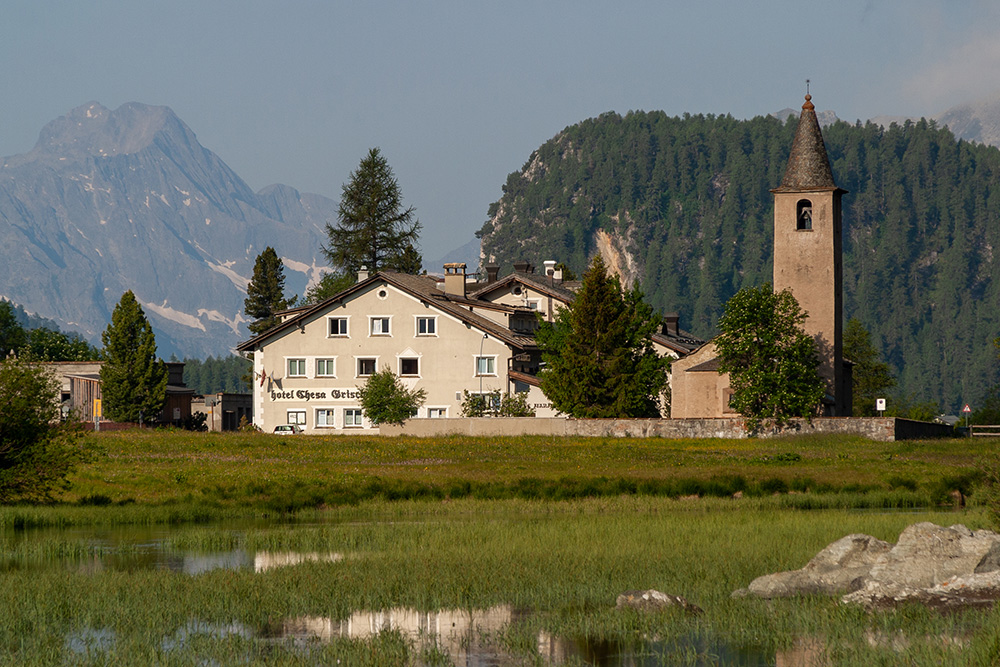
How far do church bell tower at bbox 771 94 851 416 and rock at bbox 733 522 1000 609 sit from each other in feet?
164

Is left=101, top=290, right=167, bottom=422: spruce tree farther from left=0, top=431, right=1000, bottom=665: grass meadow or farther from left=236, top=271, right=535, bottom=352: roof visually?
left=0, top=431, right=1000, bottom=665: grass meadow

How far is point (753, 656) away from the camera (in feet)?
57.9

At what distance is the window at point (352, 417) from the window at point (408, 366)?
385 centimetres

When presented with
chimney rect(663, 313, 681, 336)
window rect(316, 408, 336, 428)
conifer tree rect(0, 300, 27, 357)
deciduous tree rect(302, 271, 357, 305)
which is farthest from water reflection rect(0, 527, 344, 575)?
conifer tree rect(0, 300, 27, 357)

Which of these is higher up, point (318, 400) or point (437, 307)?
point (437, 307)

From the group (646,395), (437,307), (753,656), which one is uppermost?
(437,307)

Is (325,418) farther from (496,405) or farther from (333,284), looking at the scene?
(333,284)

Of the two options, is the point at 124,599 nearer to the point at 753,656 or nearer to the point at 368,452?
the point at 753,656

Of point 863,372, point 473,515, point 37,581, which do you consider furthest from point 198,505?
point 863,372

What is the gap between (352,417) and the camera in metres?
82.6

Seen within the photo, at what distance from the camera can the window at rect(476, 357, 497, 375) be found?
264ft

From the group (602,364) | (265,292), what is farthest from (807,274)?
(265,292)

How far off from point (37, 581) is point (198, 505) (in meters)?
15.8

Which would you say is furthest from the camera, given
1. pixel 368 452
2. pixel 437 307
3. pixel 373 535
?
pixel 437 307
